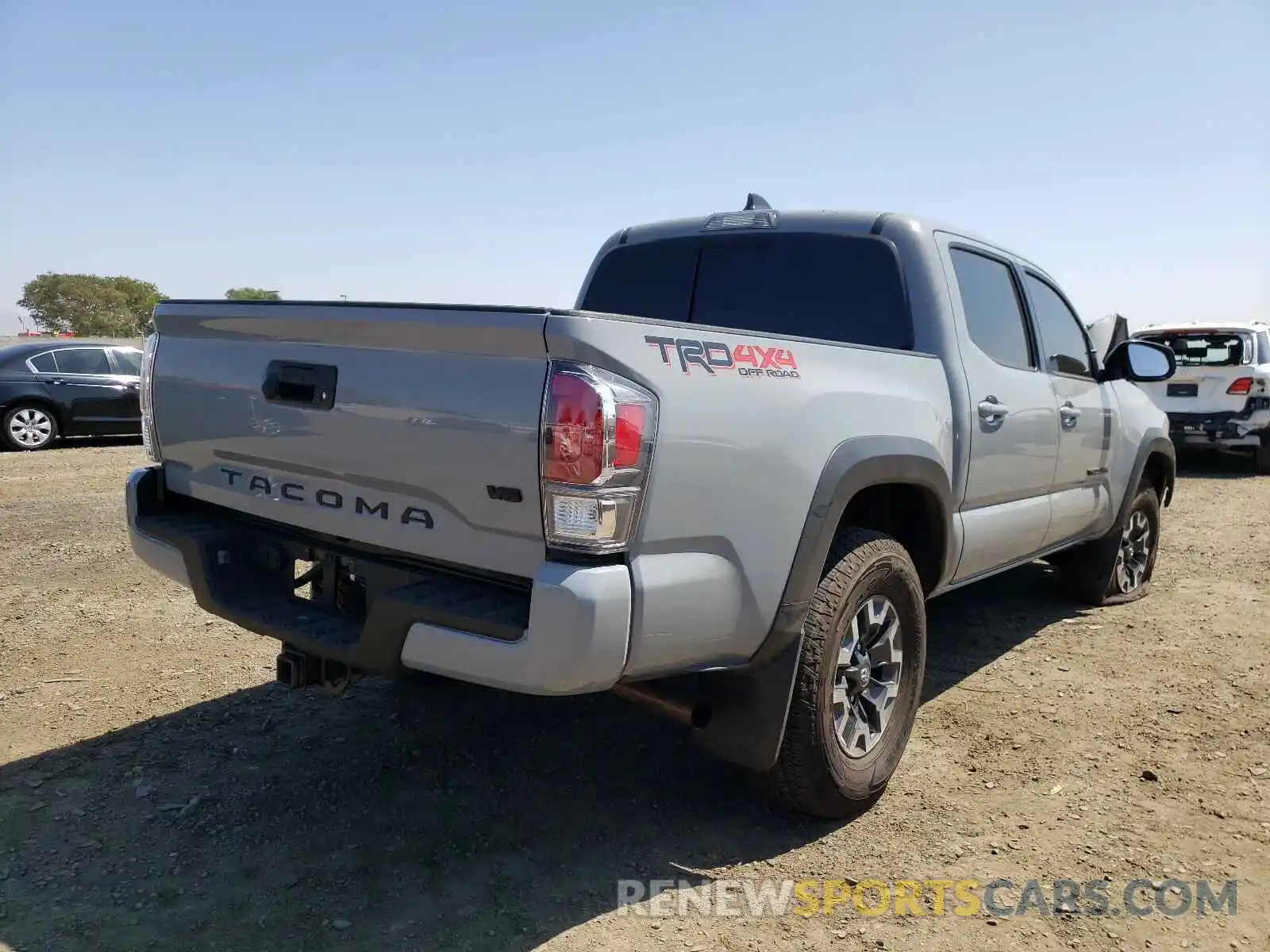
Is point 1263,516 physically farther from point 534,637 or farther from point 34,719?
point 34,719

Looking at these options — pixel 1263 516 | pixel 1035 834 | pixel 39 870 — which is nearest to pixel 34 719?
pixel 39 870

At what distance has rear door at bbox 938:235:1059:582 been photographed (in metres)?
3.76

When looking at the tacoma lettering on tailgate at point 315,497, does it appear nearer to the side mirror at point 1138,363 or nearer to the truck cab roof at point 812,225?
the truck cab roof at point 812,225

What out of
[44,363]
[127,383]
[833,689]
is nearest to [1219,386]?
[833,689]

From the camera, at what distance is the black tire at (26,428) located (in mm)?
11828

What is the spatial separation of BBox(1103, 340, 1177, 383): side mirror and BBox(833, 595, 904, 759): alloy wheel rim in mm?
2624

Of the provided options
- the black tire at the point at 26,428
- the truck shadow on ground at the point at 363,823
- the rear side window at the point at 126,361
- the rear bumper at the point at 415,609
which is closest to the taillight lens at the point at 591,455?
the rear bumper at the point at 415,609

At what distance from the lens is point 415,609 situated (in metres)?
2.36

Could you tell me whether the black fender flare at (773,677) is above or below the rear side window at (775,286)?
below

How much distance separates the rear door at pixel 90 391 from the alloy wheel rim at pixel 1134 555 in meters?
12.0

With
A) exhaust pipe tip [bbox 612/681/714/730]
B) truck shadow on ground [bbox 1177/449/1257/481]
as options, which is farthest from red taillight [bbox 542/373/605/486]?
truck shadow on ground [bbox 1177/449/1257/481]

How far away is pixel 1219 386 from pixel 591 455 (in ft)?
39.0

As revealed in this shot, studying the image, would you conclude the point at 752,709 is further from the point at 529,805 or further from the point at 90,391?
the point at 90,391

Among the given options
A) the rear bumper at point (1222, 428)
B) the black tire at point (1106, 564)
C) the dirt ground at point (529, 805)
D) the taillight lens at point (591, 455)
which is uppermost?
the taillight lens at point (591, 455)
